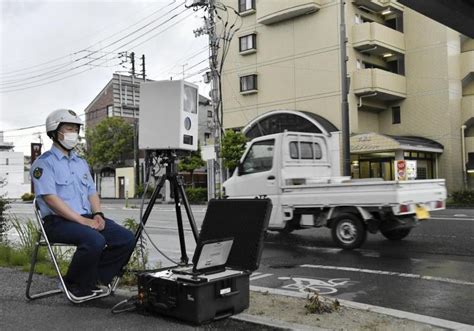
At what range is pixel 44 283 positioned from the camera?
20.5ft

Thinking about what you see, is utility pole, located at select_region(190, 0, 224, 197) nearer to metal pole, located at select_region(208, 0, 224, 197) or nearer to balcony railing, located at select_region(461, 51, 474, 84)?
metal pole, located at select_region(208, 0, 224, 197)

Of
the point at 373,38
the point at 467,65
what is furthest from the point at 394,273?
the point at 467,65

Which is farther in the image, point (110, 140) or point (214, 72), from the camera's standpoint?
point (110, 140)

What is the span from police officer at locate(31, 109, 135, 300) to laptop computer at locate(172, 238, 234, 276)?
2.78 ft

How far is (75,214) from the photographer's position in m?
4.98

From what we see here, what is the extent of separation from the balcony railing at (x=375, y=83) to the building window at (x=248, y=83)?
276 inches

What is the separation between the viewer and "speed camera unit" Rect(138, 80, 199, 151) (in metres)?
5.55

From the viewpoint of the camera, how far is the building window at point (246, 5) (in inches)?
1361

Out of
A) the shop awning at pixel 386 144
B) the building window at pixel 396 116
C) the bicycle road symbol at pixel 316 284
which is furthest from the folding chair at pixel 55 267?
the building window at pixel 396 116

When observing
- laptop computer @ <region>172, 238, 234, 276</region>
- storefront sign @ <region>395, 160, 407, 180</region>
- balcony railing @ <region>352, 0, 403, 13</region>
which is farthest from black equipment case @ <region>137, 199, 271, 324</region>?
balcony railing @ <region>352, 0, 403, 13</region>

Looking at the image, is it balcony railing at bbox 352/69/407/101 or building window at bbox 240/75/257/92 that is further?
building window at bbox 240/75/257/92

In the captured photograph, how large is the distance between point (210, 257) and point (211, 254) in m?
0.03

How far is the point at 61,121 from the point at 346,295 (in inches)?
155

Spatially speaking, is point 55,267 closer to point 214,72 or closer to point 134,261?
point 134,261
